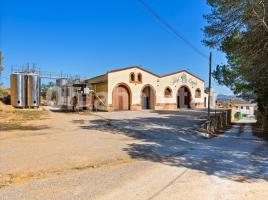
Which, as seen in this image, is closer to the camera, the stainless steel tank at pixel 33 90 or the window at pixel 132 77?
the stainless steel tank at pixel 33 90

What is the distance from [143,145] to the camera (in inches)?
463

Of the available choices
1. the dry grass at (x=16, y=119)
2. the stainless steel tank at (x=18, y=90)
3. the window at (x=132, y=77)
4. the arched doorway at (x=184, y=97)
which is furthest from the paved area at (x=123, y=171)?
the arched doorway at (x=184, y=97)

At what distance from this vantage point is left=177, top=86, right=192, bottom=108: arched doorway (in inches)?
1599

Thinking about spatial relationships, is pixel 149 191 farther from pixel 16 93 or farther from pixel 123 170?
pixel 16 93

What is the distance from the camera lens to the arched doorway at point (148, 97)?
1432 inches

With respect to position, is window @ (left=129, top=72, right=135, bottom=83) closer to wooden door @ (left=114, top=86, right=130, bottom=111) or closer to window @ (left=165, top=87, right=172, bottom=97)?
wooden door @ (left=114, top=86, right=130, bottom=111)

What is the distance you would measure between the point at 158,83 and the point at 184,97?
682cm

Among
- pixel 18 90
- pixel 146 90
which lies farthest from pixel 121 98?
pixel 18 90

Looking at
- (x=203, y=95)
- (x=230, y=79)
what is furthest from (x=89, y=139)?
(x=203, y=95)

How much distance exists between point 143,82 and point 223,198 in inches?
1170

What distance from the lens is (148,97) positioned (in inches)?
1457

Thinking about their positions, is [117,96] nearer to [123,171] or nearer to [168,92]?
[168,92]

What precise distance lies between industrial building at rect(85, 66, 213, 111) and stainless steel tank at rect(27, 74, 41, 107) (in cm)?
656

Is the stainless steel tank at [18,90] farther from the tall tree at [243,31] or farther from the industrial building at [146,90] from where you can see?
the tall tree at [243,31]
